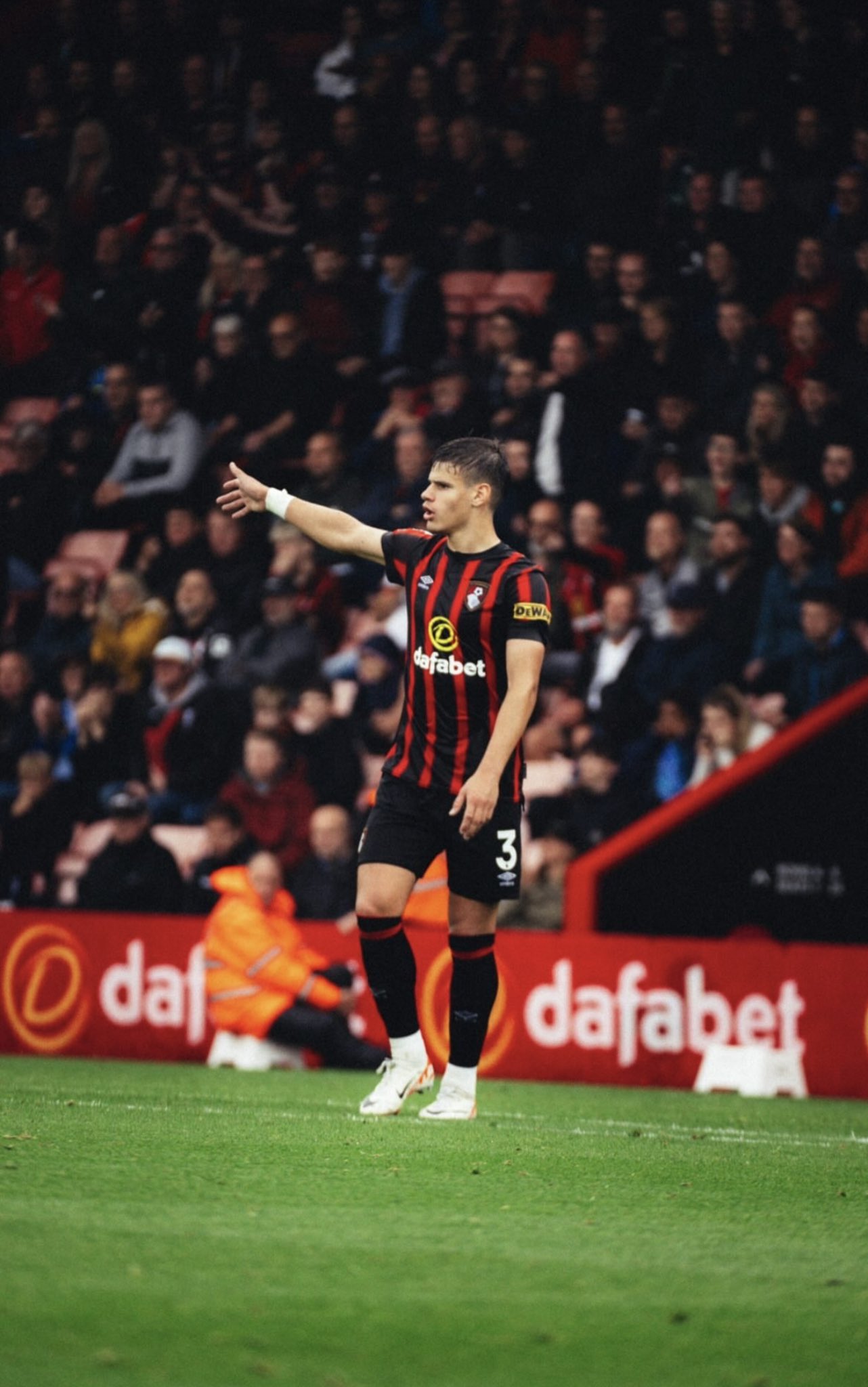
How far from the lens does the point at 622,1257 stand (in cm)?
452

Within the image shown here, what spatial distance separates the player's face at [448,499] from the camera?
699 centimetres

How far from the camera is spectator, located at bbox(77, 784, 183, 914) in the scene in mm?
13836

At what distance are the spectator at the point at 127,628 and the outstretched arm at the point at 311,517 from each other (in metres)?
8.23

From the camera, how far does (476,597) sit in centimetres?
695

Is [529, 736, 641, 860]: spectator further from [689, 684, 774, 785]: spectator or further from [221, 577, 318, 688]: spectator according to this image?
[221, 577, 318, 688]: spectator

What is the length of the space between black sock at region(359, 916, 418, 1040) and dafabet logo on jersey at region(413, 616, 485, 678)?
0.81 meters

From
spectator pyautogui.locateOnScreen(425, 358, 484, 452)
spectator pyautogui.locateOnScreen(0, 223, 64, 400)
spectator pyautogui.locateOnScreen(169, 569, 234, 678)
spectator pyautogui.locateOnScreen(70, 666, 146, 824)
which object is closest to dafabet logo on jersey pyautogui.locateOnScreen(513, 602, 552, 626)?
spectator pyautogui.locateOnScreen(425, 358, 484, 452)

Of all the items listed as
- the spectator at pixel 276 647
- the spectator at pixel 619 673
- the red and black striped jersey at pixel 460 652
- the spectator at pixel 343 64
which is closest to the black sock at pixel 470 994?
the red and black striped jersey at pixel 460 652

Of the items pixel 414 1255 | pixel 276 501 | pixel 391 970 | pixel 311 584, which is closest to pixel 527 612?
pixel 276 501

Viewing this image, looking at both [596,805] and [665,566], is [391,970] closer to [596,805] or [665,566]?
[596,805]

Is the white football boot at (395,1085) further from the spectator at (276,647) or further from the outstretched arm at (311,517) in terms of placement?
the spectator at (276,647)

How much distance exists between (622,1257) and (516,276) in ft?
39.4

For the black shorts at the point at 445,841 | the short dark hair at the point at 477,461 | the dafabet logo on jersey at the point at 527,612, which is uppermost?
the short dark hair at the point at 477,461

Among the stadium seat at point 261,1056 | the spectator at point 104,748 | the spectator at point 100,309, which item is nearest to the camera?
the stadium seat at point 261,1056
